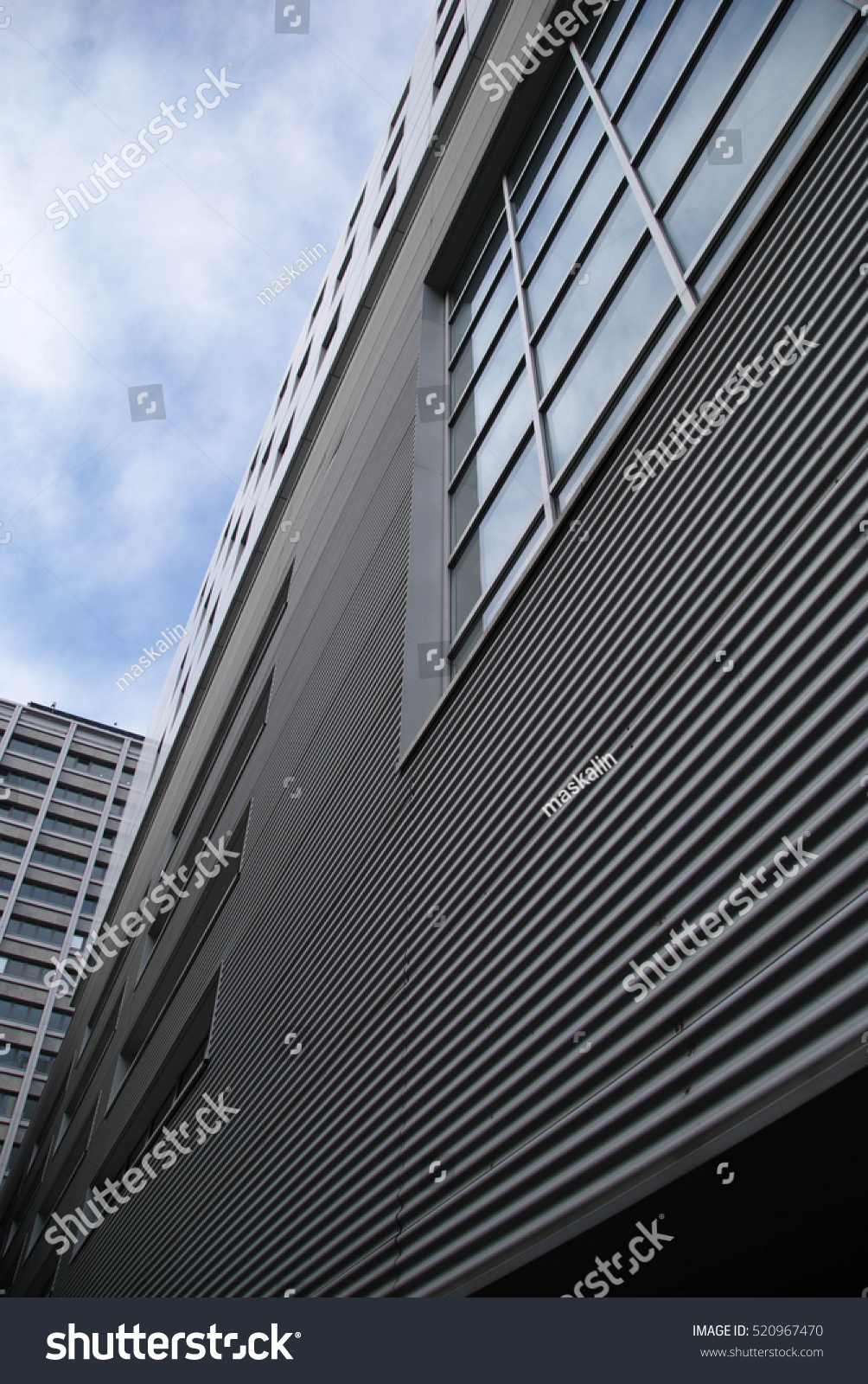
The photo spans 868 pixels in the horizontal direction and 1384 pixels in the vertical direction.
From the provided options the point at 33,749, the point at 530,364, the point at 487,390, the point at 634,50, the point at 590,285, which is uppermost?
the point at 33,749

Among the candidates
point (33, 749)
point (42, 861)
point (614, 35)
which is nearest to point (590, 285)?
point (614, 35)

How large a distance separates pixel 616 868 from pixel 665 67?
19.1ft

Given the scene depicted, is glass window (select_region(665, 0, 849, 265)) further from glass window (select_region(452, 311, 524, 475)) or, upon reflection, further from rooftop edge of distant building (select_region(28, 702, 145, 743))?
rooftop edge of distant building (select_region(28, 702, 145, 743))

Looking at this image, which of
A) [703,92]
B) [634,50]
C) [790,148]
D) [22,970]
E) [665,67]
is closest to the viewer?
[790,148]

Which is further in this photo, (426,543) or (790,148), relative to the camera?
(426,543)

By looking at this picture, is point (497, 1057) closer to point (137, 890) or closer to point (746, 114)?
point (746, 114)

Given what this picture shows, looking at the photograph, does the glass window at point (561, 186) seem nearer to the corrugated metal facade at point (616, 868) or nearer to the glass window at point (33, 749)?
the corrugated metal facade at point (616, 868)

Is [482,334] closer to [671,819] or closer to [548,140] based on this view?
[548,140]

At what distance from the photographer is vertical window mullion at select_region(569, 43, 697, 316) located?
5.73 m

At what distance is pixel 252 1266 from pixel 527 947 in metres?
3.86

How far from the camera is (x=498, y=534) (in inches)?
307

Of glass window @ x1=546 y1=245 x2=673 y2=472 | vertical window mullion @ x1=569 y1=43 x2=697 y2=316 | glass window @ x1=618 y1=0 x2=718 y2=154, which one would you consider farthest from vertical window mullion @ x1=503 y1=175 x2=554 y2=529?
glass window @ x1=618 y1=0 x2=718 y2=154

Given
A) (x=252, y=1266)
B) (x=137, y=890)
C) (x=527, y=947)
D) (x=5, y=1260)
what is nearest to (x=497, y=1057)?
(x=527, y=947)

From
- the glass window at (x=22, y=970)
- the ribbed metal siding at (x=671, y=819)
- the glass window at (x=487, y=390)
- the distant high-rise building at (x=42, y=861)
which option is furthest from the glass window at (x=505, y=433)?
the glass window at (x=22, y=970)
